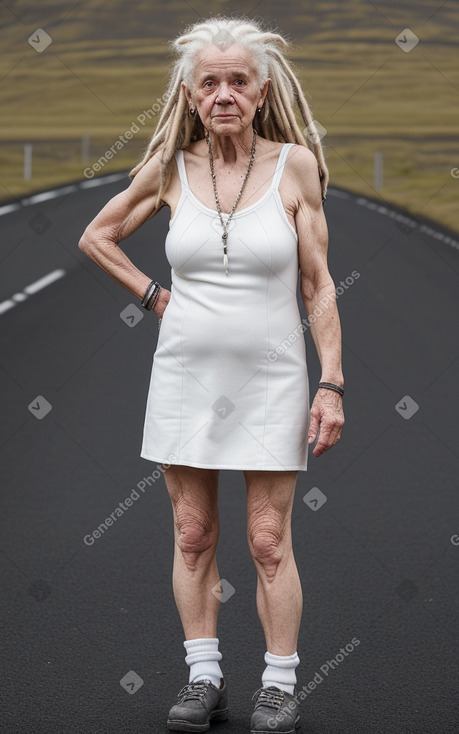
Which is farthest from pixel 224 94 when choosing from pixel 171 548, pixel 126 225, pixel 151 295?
pixel 171 548

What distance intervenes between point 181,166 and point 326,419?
98 centimetres

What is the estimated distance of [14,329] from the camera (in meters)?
13.2

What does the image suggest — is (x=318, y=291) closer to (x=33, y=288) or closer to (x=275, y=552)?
(x=275, y=552)

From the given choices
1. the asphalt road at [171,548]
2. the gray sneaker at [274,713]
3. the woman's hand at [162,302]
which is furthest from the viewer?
the asphalt road at [171,548]

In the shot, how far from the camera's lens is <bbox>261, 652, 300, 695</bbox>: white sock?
4.33 metres

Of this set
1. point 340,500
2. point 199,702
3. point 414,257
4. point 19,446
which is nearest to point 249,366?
point 199,702

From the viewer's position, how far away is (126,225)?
455 cm

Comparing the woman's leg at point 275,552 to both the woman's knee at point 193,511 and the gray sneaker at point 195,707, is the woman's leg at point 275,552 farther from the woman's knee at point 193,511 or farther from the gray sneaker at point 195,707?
the gray sneaker at point 195,707

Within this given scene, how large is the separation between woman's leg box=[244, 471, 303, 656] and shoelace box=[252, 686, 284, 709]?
123 mm

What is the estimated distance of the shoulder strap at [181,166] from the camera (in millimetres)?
4328

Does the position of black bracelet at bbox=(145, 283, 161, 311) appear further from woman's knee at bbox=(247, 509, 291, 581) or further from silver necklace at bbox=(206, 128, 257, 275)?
woman's knee at bbox=(247, 509, 291, 581)

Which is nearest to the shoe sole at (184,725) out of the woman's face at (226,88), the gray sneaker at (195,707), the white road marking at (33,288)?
the gray sneaker at (195,707)

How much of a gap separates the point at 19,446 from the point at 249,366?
4.87 metres

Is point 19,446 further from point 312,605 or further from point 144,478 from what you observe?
point 312,605
